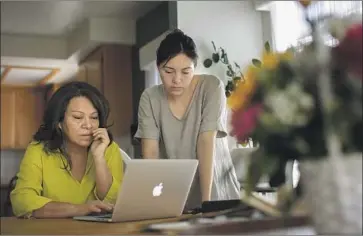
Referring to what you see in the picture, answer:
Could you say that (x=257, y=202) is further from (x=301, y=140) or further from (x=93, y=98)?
(x=93, y=98)

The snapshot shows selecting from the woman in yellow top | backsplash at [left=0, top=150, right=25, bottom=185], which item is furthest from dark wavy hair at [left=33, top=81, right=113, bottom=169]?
backsplash at [left=0, top=150, right=25, bottom=185]

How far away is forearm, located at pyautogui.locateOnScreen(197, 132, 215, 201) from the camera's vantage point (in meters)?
1.62

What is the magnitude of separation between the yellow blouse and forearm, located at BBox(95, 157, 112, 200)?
2cm

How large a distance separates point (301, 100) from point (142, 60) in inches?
71.7

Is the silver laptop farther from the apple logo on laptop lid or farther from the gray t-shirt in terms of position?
the gray t-shirt

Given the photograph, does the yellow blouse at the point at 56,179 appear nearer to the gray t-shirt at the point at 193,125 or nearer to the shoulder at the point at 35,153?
the shoulder at the point at 35,153

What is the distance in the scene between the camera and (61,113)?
1.70 m

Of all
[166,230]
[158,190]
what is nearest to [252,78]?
[166,230]

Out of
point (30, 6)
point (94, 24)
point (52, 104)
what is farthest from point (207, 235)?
point (94, 24)

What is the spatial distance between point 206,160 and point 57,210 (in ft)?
1.60

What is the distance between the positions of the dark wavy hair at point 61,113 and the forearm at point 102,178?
11cm

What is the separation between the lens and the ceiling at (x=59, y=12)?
2337mm

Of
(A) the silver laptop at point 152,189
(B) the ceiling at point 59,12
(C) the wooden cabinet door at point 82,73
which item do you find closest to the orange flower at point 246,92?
(A) the silver laptop at point 152,189

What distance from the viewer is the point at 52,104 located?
1.72 metres
